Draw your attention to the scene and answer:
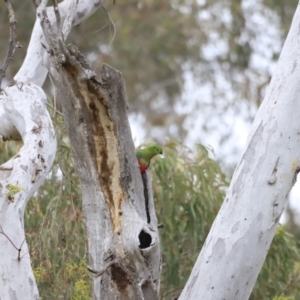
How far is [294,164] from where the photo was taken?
283 centimetres

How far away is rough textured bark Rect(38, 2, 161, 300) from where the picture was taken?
2.68m

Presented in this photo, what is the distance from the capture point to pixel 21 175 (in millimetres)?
2963

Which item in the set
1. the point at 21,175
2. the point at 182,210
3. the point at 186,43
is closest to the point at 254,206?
the point at 21,175

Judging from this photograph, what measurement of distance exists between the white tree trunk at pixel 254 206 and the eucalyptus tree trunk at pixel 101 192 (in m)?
0.22

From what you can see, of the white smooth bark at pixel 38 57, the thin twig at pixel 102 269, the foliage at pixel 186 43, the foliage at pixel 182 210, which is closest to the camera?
the thin twig at pixel 102 269

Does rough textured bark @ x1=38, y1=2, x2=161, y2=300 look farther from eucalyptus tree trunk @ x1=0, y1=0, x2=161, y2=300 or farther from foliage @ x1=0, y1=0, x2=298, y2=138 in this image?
foliage @ x1=0, y1=0, x2=298, y2=138

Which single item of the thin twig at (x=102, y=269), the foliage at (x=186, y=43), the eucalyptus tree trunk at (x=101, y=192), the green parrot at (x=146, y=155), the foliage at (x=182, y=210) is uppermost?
the foliage at (x=186, y=43)

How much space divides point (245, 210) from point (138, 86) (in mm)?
8973

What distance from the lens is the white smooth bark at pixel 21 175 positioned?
9.06ft

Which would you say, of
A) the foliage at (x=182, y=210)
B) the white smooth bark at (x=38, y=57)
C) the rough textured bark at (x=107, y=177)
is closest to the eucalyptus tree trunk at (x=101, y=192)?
the rough textured bark at (x=107, y=177)

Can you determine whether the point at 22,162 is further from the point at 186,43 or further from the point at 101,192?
the point at 186,43

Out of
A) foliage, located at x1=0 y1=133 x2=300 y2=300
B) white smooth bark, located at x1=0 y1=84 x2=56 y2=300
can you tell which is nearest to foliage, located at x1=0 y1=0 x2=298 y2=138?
foliage, located at x1=0 y1=133 x2=300 y2=300

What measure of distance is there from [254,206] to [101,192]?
572 mm

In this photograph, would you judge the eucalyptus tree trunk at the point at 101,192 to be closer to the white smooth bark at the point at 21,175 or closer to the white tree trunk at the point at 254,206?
the white smooth bark at the point at 21,175
